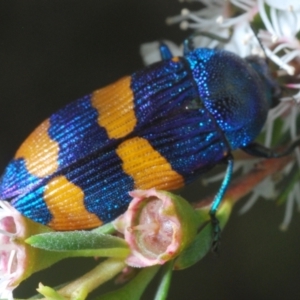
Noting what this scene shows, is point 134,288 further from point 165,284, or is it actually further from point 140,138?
point 140,138

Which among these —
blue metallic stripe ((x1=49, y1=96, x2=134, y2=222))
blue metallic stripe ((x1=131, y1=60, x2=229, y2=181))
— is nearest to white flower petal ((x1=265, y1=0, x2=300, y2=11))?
blue metallic stripe ((x1=131, y1=60, x2=229, y2=181))

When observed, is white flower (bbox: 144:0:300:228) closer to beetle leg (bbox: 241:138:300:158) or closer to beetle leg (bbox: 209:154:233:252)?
beetle leg (bbox: 241:138:300:158)

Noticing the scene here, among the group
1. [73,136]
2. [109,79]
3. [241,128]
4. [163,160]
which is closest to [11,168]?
[73,136]

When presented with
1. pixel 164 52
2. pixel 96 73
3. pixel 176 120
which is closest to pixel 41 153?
pixel 176 120

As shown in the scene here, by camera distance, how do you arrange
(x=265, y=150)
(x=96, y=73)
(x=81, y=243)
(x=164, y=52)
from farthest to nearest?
(x=96, y=73)
(x=164, y=52)
(x=265, y=150)
(x=81, y=243)

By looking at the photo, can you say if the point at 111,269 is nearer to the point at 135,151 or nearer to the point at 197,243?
the point at 197,243
